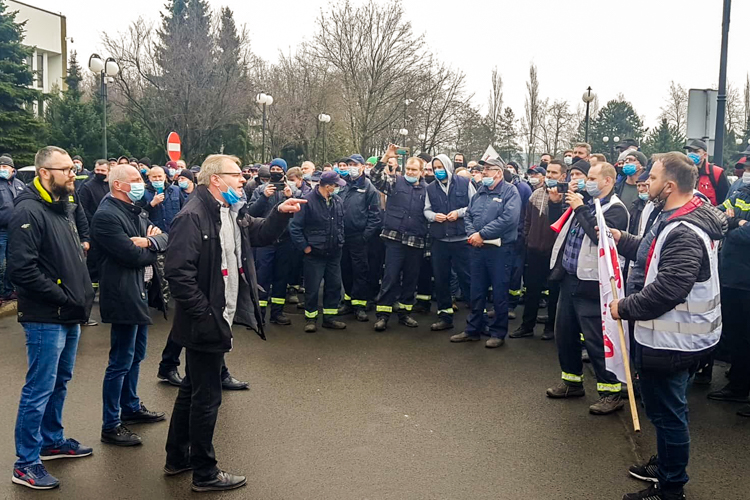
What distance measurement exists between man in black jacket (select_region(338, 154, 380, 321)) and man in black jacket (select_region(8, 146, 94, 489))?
526 centimetres

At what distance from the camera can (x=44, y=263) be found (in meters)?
4.44

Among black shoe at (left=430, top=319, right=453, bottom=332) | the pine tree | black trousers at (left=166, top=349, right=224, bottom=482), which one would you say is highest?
the pine tree

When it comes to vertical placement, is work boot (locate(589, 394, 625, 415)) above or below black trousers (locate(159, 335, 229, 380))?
below

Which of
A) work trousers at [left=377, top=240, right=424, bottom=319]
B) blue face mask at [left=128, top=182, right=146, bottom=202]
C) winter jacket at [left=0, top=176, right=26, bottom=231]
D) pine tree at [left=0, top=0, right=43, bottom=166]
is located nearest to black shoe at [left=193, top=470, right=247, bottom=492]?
blue face mask at [left=128, top=182, right=146, bottom=202]

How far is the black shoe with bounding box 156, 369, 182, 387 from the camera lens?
255 inches

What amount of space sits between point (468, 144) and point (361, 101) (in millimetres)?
11935

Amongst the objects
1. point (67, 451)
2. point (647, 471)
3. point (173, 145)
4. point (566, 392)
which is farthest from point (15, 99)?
point (647, 471)

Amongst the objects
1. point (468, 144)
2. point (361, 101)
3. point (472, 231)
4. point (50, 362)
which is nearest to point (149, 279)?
point (50, 362)

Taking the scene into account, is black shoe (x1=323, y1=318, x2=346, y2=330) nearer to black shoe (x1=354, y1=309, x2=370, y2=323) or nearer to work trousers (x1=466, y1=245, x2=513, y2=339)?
black shoe (x1=354, y1=309, x2=370, y2=323)

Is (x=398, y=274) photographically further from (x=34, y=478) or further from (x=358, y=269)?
(x=34, y=478)

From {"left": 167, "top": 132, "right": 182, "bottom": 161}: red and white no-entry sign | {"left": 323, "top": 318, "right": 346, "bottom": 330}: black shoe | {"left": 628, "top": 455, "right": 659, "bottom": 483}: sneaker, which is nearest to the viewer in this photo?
{"left": 628, "top": 455, "right": 659, "bottom": 483}: sneaker

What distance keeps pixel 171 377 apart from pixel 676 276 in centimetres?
476

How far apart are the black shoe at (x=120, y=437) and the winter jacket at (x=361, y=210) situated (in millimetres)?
5090

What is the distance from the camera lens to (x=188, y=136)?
108 feet
